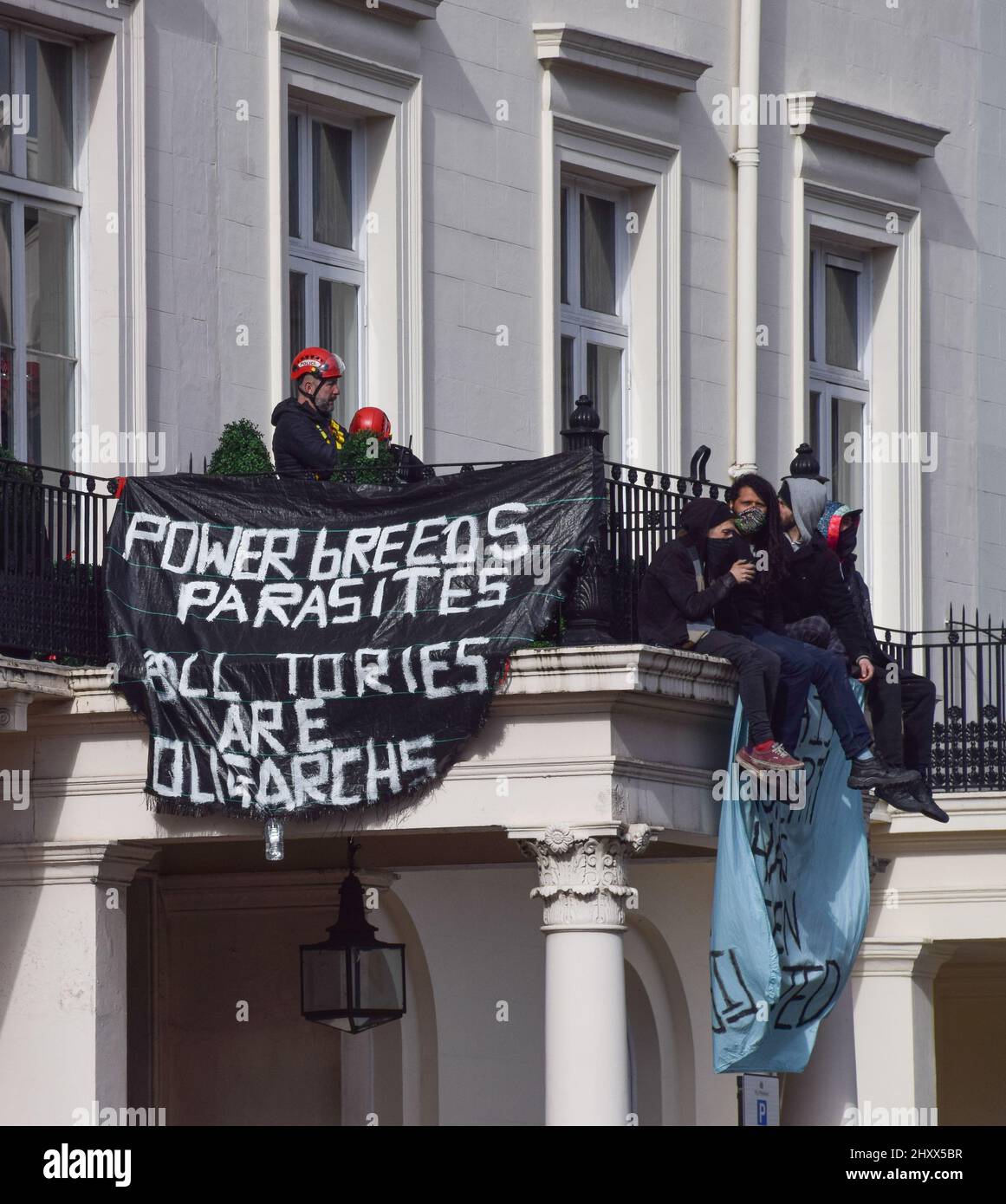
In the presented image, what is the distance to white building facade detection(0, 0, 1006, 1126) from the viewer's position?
17.8 m

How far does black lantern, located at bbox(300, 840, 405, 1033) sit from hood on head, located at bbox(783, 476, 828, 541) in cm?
317

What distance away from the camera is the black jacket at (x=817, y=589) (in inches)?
751

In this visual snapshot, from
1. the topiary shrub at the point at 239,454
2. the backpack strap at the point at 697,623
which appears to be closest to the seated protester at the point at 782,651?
the backpack strap at the point at 697,623

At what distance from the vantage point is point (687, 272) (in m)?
23.4

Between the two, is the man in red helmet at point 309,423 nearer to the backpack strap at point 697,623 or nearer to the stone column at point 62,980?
the backpack strap at point 697,623

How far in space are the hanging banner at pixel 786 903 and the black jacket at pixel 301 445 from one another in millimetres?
2506

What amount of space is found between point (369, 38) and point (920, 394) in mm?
5970

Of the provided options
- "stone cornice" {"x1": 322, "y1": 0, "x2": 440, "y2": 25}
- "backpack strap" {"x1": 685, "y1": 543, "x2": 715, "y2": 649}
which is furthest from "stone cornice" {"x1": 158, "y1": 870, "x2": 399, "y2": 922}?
"stone cornice" {"x1": 322, "y1": 0, "x2": 440, "y2": 25}

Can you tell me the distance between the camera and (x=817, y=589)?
19141mm

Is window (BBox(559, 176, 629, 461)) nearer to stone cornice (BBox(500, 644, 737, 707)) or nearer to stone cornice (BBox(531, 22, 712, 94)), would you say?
stone cornice (BBox(531, 22, 712, 94))

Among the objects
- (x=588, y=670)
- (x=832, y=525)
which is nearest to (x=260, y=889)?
(x=832, y=525)

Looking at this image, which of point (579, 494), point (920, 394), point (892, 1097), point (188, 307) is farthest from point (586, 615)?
point (920, 394)

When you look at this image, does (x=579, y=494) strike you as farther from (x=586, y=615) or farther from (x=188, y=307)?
(x=188, y=307)

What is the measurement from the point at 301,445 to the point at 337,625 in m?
1.13
